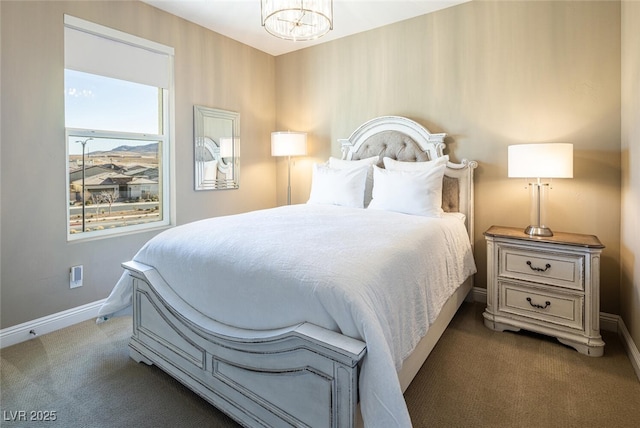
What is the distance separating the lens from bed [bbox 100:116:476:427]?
47.0 inches

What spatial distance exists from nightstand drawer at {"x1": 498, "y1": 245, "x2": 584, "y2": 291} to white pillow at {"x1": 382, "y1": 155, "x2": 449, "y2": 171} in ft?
2.80

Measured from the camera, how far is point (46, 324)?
245cm

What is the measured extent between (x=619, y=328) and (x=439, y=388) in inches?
62.9

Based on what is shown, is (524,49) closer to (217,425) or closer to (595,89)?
(595,89)

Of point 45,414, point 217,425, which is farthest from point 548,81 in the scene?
point 45,414

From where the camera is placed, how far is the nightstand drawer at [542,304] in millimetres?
2164

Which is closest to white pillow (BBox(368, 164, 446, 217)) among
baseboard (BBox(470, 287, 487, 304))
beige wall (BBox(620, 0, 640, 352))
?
baseboard (BBox(470, 287, 487, 304))

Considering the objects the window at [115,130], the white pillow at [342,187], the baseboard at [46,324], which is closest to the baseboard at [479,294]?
the white pillow at [342,187]

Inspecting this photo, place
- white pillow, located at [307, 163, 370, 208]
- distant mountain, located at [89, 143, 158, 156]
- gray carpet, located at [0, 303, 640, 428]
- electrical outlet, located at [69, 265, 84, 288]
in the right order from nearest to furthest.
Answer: gray carpet, located at [0, 303, 640, 428], electrical outlet, located at [69, 265, 84, 288], distant mountain, located at [89, 143, 158, 156], white pillow, located at [307, 163, 370, 208]

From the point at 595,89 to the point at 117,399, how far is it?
363cm

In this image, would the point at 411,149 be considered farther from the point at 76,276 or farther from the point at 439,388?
the point at 76,276

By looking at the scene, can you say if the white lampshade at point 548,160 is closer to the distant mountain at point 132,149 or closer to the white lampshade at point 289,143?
the white lampshade at point 289,143

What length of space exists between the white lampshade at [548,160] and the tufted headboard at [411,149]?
60 centimetres

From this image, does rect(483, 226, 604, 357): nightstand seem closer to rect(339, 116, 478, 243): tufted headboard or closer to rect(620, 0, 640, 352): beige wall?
rect(620, 0, 640, 352): beige wall
